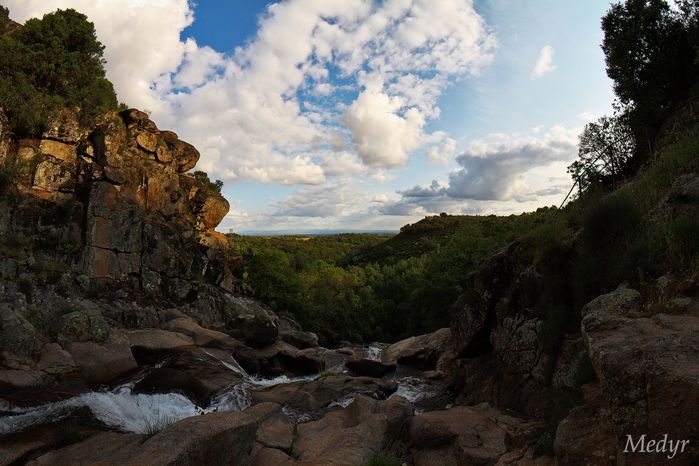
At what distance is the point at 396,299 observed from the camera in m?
64.8

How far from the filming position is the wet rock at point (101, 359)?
1748 cm

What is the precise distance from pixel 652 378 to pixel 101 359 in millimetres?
19963

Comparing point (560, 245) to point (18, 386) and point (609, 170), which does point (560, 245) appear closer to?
point (609, 170)

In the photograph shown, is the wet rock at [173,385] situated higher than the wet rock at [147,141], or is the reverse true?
the wet rock at [147,141]

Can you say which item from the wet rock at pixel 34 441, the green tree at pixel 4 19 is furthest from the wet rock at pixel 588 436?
the green tree at pixel 4 19

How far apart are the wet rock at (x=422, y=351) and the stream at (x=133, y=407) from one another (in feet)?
30.8

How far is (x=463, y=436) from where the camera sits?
444 inches

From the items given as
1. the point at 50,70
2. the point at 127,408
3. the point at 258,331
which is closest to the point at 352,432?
the point at 127,408

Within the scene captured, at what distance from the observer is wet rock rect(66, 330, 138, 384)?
17.5m

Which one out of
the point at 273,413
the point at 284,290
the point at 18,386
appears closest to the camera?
the point at 273,413

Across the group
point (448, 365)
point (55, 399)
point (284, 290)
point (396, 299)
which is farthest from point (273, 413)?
point (396, 299)

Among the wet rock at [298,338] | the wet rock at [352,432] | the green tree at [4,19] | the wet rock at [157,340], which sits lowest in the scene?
the wet rock at [298,338]

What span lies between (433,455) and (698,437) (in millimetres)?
7499

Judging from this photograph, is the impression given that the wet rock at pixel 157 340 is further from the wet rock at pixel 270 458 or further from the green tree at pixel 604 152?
the green tree at pixel 604 152
